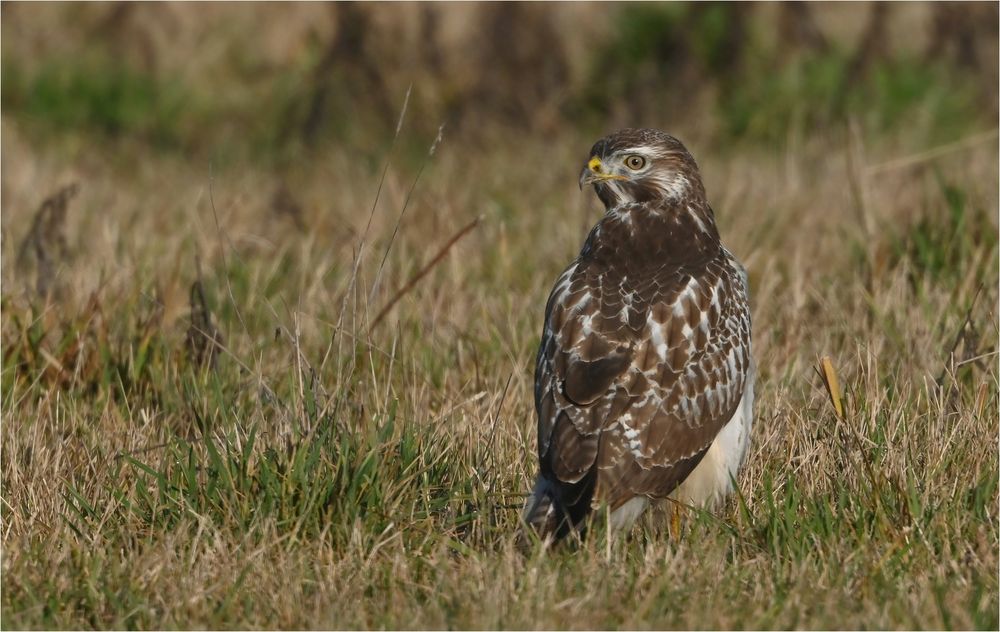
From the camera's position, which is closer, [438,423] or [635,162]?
[438,423]

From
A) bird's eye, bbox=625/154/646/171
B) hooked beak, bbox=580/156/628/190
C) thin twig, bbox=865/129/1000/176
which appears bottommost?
hooked beak, bbox=580/156/628/190

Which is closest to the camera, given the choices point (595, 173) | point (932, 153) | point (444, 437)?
point (444, 437)

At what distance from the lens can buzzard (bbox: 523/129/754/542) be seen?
4824 millimetres

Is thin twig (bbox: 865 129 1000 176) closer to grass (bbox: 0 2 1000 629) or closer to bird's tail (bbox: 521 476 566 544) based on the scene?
grass (bbox: 0 2 1000 629)

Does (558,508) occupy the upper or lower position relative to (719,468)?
lower

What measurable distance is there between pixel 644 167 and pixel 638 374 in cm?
94

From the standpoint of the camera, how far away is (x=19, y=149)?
35.9 ft

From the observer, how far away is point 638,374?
16.3 feet

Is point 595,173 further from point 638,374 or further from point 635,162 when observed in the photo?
point 638,374

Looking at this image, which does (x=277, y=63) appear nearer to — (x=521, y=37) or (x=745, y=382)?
(x=521, y=37)

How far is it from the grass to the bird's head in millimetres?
805

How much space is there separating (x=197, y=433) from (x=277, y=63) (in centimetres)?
772

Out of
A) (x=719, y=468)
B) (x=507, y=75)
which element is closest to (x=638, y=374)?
(x=719, y=468)

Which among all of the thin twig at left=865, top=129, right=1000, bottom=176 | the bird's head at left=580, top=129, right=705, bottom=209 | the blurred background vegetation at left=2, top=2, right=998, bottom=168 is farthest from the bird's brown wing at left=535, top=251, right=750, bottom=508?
the blurred background vegetation at left=2, top=2, right=998, bottom=168
